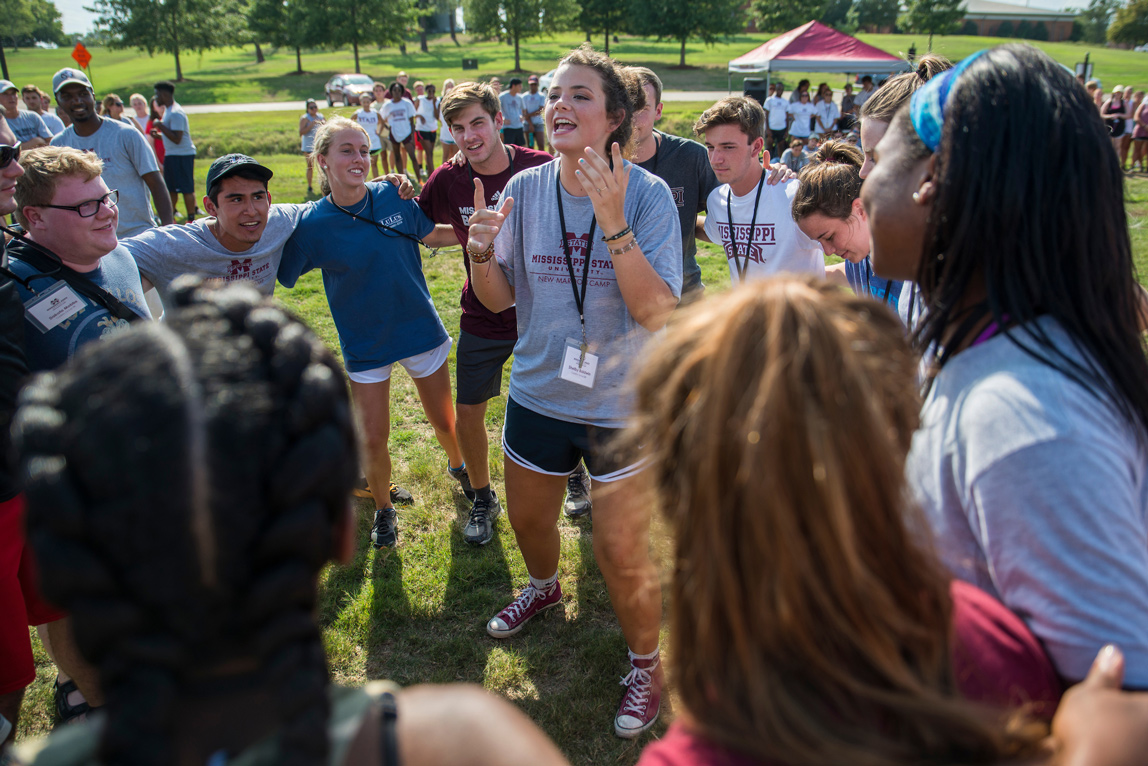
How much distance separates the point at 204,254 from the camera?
3402 mm

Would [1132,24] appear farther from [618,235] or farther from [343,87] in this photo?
[618,235]

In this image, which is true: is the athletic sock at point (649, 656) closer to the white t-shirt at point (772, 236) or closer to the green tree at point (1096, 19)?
the white t-shirt at point (772, 236)

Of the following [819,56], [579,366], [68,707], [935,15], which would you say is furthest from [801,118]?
[935,15]

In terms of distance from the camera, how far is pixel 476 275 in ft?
9.57

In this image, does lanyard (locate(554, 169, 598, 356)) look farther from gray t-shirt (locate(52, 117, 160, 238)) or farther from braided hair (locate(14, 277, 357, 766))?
gray t-shirt (locate(52, 117, 160, 238))

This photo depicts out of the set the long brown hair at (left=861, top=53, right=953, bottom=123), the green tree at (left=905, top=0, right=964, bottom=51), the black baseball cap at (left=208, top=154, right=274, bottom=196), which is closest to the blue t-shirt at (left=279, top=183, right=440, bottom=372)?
the black baseball cap at (left=208, top=154, right=274, bottom=196)

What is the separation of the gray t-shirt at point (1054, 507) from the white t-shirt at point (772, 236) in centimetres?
279

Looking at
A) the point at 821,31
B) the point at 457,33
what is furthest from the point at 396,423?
the point at 457,33

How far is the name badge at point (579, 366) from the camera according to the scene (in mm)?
2746

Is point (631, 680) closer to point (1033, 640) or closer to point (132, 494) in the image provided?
point (1033, 640)

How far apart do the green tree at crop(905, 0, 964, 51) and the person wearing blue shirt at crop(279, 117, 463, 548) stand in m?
71.7

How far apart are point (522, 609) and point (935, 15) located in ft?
244

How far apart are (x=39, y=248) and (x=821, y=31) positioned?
87.5 ft

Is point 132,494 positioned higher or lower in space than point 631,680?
higher
